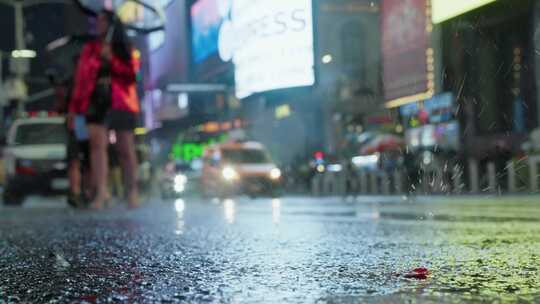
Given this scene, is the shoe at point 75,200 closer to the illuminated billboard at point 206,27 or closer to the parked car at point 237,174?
the parked car at point 237,174

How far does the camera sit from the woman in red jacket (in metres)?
6.82

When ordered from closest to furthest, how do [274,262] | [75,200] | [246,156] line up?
[274,262]
[75,200]
[246,156]

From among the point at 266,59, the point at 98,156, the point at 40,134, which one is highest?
the point at 266,59

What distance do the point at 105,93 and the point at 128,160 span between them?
0.60 m

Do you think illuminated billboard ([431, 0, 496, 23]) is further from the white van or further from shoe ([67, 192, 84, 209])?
the white van

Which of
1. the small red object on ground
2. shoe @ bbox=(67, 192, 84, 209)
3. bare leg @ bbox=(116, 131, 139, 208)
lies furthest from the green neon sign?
the small red object on ground

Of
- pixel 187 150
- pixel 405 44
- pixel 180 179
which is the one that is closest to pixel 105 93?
pixel 405 44

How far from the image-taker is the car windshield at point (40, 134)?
1119cm

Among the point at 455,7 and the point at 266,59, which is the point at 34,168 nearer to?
the point at 455,7

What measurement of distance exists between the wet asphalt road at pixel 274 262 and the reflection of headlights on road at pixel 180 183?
13.6 metres

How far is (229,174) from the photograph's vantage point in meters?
16.1

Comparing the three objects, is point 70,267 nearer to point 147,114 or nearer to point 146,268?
point 146,268

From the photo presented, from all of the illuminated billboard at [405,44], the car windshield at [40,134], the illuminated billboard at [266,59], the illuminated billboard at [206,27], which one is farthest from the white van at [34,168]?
the illuminated billboard at [206,27]

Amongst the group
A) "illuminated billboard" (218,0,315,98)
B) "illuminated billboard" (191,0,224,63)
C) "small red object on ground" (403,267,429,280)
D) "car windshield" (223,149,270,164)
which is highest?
"illuminated billboard" (191,0,224,63)
